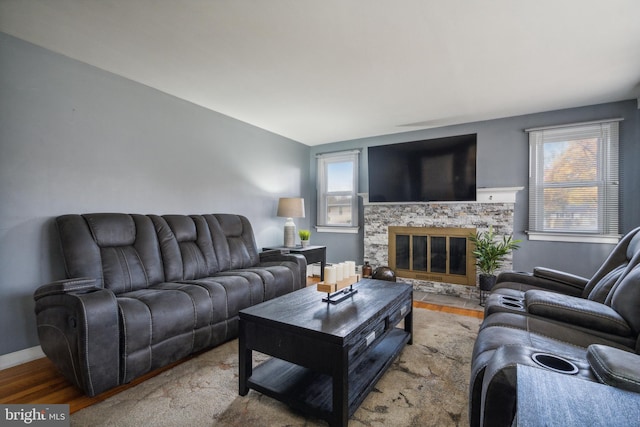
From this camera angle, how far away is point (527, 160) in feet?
12.2

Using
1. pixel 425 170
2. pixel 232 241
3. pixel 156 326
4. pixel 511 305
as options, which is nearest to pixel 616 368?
pixel 511 305

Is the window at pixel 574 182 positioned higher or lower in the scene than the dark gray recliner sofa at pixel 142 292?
higher

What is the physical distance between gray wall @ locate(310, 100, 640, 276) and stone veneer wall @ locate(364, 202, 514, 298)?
22 centimetres

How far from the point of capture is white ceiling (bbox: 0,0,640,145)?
1854 millimetres

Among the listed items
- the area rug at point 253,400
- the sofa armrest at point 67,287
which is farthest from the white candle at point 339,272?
the sofa armrest at point 67,287

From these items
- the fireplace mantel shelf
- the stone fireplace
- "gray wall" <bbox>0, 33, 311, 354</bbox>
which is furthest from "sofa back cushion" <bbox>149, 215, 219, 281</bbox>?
the fireplace mantel shelf

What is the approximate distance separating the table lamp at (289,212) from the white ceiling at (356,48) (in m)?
1.36

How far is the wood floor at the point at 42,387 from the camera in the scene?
1.71 meters

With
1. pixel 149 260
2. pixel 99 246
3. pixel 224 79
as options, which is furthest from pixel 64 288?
pixel 224 79

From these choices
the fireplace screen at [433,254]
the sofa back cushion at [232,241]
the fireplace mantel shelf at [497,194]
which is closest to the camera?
the sofa back cushion at [232,241]

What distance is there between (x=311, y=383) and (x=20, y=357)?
2.18 m

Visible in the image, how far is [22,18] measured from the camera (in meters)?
1.96

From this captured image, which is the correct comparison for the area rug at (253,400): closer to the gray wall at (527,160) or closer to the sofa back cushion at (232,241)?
the sofa back cushion at (232,241)

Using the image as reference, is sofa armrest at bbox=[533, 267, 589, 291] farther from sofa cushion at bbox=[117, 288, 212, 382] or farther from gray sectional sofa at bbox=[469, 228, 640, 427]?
sofa cushion at bbox=[117, 288, 212, 382]
